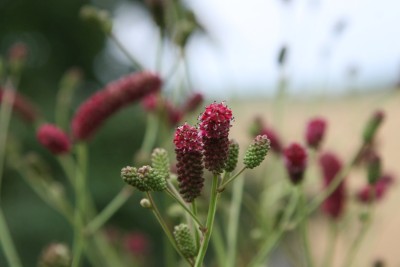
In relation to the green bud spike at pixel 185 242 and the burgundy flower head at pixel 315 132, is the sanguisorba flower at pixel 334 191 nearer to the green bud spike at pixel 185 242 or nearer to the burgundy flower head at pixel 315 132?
the burgundy flower head at pixel 315 132

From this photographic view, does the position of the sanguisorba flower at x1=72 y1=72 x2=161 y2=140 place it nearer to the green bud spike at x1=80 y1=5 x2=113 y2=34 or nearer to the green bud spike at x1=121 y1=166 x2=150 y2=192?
the green bud spike at x1=80 y1=5 x2=113 y2=34

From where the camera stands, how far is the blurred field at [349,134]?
25.2 inches

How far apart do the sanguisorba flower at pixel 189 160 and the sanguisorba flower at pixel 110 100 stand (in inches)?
8.0

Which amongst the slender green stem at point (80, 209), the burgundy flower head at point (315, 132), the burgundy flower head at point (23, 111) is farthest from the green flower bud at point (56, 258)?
the burgundy flower head at point (23, 111)

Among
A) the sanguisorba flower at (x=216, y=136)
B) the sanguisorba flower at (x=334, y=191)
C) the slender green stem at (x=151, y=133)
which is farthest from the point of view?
the slender green stem at (x=151, y=133)

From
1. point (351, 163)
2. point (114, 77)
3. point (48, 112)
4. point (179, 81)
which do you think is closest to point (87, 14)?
point (179, 81)

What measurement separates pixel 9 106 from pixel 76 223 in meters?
0.17

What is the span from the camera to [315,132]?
43 centimetres

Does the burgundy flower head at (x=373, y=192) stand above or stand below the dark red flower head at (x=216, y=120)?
above

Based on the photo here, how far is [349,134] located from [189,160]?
1.79 feet

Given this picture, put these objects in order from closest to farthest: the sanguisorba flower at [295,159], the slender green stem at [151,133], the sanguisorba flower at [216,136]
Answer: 1. the sanguisorba flower at [216,136]
2. the sanguisorba flower at [295,159]
3. the slender green stem at [151,133]

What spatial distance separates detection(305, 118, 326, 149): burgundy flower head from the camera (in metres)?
0.43

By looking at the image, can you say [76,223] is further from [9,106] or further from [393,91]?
[393,91]

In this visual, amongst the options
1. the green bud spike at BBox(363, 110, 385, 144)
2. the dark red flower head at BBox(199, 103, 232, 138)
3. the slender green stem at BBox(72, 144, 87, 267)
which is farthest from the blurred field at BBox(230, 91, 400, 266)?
the dark red flower head at BBox(199, 103, 232, 138)
